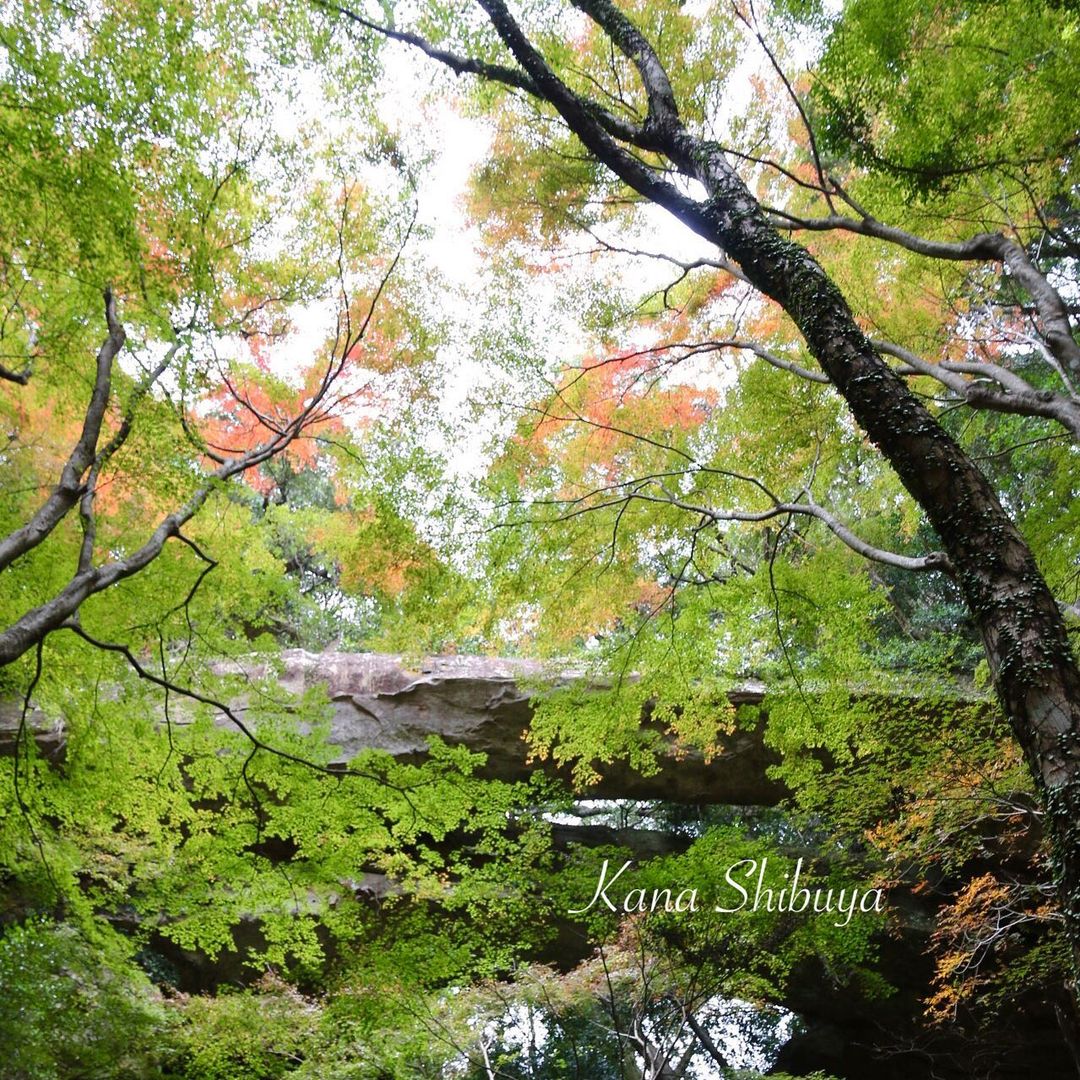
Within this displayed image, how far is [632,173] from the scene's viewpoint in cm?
414

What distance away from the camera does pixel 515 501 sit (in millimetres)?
5578

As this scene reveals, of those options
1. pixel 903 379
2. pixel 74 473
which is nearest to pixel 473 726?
pixel 74 473

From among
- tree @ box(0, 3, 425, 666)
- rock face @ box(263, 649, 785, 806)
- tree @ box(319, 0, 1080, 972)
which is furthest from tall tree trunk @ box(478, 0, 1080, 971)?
rock face @ box(263, 649, 785, 806)

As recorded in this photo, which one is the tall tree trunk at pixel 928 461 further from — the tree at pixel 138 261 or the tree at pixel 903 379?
the tree at pixel 138 261

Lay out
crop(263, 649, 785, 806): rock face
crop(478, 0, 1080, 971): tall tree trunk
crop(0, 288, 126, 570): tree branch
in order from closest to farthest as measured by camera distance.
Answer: crop(478, 0, 1080, 971): tall tree trunk
crop(0, 288, 126, 570): tree branch
crop(263, 649, 785, 806): rock face

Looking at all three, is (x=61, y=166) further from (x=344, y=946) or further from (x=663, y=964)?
(x=663, y=964)

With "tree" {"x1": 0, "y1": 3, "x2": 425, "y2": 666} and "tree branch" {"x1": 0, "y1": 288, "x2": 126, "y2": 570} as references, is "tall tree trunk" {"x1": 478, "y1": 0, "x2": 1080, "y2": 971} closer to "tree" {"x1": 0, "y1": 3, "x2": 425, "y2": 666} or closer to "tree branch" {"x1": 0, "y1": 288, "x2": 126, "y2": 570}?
"tree" {"x1": 0, "y1": 3, "x2": 425, "y2": 666}

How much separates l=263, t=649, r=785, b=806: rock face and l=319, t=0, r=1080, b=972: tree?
181 inches

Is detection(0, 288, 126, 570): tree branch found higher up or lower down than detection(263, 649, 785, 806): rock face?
lower down

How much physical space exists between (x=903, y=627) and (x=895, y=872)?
3.54m

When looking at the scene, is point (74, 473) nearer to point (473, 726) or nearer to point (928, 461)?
point (928, 461)

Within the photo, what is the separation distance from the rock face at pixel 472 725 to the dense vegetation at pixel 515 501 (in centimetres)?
124

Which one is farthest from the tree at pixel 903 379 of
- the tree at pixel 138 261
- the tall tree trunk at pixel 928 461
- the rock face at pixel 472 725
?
the rock face at pixel 472 725

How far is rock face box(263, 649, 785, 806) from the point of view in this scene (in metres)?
8.88
